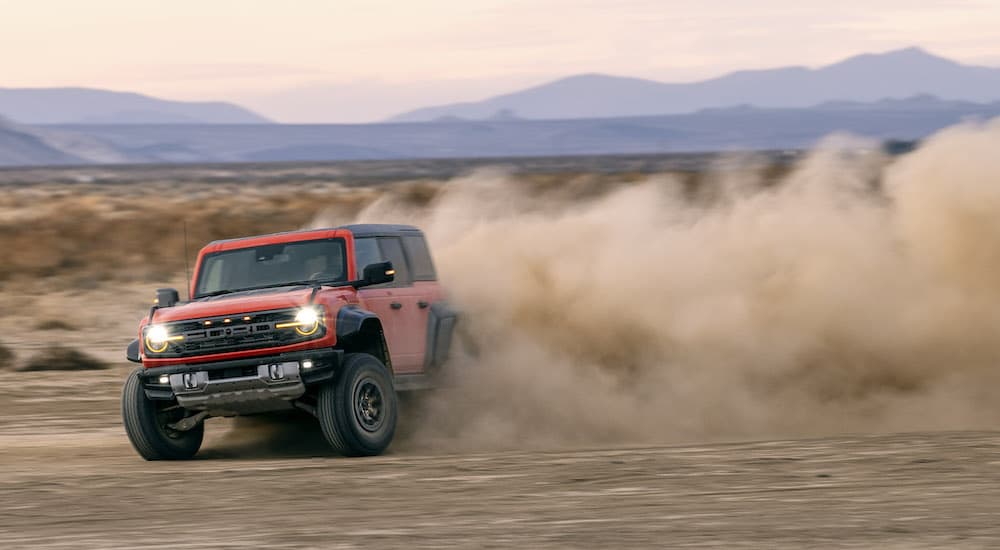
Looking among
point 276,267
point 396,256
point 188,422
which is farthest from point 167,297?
point 396,256

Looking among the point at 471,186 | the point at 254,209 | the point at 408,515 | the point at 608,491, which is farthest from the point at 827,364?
the point at 254,209

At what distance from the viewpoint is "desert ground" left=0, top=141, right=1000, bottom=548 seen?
27.0 ft

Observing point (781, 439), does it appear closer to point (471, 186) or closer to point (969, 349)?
point (969, 349)

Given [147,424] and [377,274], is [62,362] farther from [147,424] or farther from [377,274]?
[377,274]

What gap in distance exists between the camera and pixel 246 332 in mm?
10828

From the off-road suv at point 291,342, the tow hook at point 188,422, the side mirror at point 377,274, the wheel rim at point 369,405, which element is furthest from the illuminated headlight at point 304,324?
the tow hook at point 188,422

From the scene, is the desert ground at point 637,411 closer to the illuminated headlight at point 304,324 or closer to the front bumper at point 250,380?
the front bumper at point 250,380

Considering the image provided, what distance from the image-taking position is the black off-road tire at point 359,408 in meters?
10.8

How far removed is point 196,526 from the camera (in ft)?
27.3

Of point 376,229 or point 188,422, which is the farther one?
point 376,229

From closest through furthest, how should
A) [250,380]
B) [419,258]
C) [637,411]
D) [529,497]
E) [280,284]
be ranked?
[529,497] → [250,380] → [280,284] → [419,258] → [637,411]

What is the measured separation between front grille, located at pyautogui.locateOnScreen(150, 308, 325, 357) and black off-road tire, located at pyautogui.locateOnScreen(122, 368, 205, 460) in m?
0.82

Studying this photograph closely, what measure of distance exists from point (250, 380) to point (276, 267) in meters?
1.42

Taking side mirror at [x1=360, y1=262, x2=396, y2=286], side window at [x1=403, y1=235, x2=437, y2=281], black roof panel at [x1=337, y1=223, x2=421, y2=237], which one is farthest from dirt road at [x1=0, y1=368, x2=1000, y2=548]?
black roof panel at [x1=337, y1=223, x2=421, y2=237]
